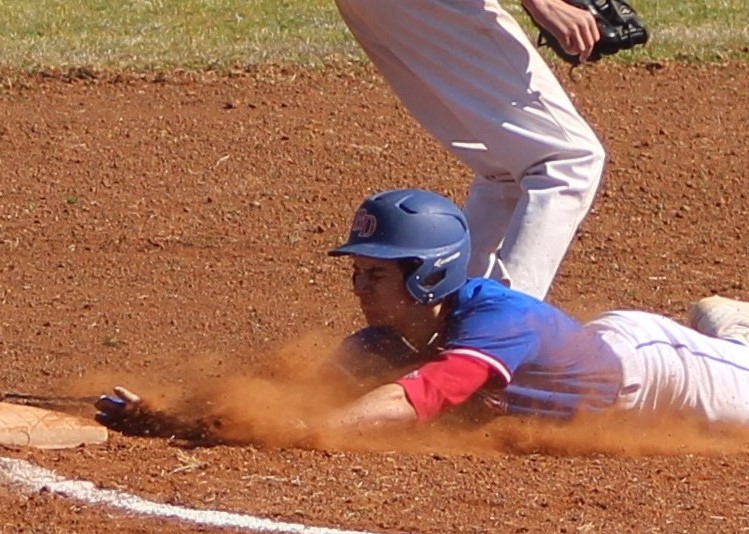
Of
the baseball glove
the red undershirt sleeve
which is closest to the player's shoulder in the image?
the red undershirt sleeve

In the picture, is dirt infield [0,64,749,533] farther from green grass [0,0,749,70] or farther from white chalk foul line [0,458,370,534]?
green grass [0,0,749,70]

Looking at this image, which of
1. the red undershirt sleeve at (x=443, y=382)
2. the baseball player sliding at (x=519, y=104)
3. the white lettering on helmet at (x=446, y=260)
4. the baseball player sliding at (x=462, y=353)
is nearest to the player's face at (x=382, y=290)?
the baseball player sliding at (x=462, y=353)

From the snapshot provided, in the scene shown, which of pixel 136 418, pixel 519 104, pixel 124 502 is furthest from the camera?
pixel 519 104

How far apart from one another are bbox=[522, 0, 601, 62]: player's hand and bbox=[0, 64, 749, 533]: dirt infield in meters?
1.19

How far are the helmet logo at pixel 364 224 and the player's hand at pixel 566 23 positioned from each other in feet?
2.93

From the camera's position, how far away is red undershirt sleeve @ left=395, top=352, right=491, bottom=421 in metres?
4.76

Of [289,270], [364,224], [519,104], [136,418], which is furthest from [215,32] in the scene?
[364,224]

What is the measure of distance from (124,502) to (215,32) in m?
7.20

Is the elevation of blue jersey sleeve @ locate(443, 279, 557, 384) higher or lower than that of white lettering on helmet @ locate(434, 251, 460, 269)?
lower

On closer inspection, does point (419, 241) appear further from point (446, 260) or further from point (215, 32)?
point (215, 32)

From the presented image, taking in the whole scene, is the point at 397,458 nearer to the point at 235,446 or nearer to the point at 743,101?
the point at 235,446

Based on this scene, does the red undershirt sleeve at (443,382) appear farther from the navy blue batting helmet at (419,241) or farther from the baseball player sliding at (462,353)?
the navy blue batting helmet at (419,241)

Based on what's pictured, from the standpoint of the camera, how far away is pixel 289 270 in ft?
23.3

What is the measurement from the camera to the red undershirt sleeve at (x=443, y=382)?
4758 mm
